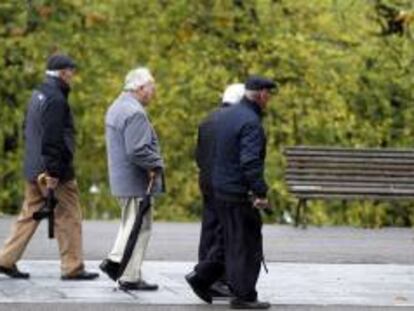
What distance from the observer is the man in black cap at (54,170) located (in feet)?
37.6

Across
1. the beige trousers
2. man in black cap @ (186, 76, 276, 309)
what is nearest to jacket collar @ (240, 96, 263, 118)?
man in black cap @ (186, 76, 276, 309)

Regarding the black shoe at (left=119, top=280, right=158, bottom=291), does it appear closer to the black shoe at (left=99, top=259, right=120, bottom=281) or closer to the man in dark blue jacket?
the black shoe at (left=99, top=259, right=120, bottom=281)

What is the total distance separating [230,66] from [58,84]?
13941 mm

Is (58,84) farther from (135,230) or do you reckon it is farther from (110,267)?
(110,267)

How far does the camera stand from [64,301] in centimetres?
1077

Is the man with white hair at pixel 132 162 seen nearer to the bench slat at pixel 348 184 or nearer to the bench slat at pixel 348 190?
the bench slat at pixel 348 190

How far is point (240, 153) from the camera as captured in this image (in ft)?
35.0

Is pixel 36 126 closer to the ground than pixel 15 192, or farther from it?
farther from it

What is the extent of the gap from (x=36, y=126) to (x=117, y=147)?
82 cm

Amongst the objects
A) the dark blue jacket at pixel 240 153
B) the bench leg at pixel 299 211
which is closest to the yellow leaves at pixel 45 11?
the bench leg at pixel 299 211

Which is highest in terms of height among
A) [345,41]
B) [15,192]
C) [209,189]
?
[345,41]

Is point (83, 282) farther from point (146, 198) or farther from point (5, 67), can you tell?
point (5, 67)

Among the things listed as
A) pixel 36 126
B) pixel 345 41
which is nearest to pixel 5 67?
pixel 345 41

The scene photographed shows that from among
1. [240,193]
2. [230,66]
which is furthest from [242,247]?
[230,66]
